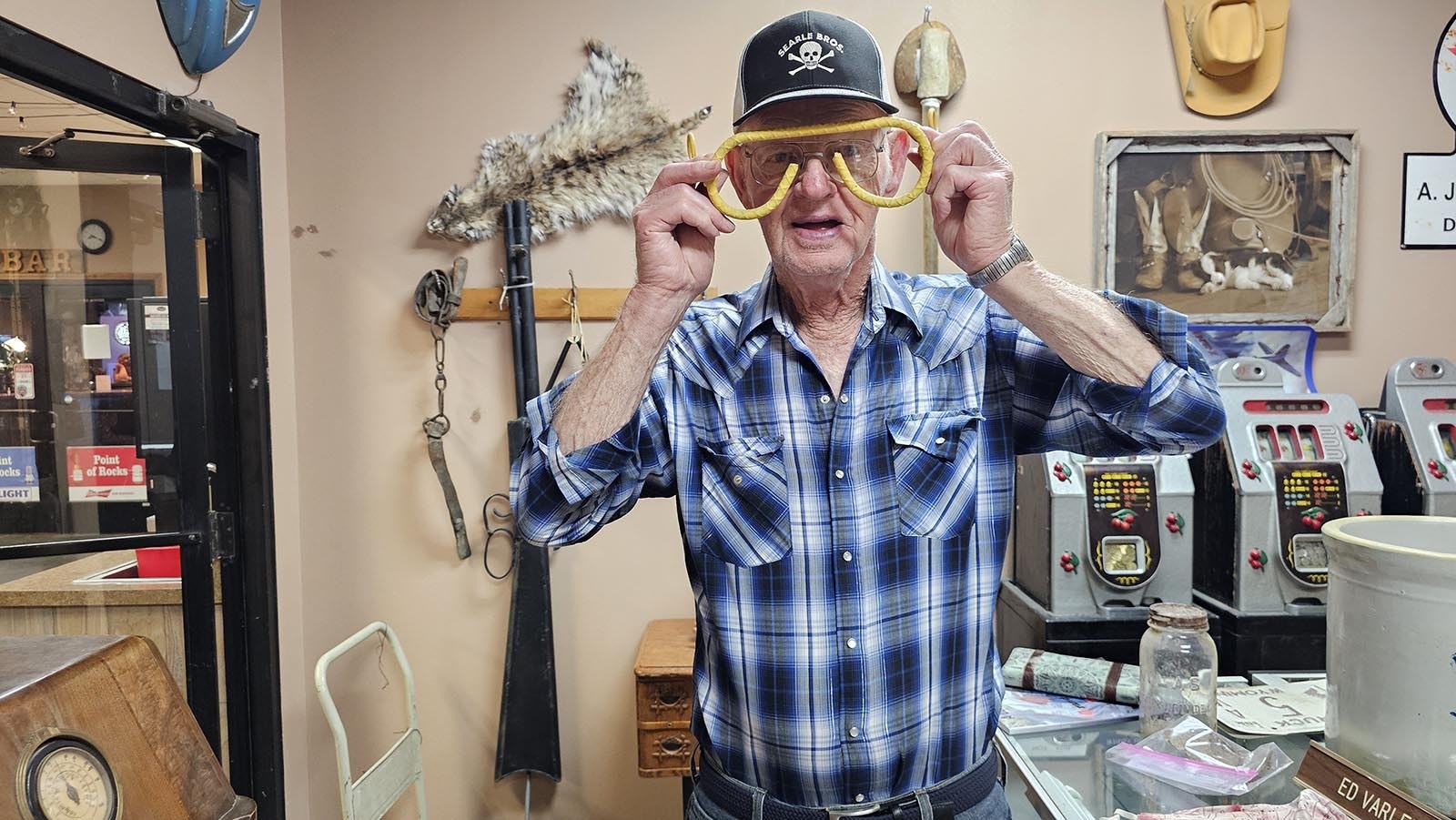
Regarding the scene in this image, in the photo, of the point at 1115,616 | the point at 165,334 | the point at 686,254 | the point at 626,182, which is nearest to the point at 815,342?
the point at 686,254

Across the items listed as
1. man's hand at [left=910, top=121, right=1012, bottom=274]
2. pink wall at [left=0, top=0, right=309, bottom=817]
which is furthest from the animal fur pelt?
man's hand at [left=910, top=121, right=1012, bottom=274]

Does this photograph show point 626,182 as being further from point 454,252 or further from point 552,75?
point 454,252

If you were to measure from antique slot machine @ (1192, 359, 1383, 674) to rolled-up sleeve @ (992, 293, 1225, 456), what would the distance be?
1177 mm

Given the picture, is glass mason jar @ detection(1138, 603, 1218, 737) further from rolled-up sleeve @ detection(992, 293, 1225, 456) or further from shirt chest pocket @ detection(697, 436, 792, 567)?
shirt chest pocket @ detection(697, 436, 792, 567)

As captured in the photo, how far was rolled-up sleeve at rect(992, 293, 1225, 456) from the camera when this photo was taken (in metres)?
1.17

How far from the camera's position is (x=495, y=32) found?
272 centimetres

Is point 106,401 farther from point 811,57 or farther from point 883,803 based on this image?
point 883,803

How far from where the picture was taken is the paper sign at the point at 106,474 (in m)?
1.96

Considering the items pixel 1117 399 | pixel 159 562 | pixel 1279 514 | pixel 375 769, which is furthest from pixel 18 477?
pixel 1279 514

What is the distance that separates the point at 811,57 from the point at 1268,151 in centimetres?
217

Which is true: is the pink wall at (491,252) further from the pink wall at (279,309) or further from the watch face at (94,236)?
the watch face at (94,236)

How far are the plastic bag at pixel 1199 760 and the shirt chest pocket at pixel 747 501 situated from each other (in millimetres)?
810

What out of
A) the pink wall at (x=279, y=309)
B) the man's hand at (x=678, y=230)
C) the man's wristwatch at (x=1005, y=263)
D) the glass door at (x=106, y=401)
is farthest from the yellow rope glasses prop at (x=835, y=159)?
the pink wall at (x=279, y=309)

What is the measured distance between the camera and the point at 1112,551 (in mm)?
2225
